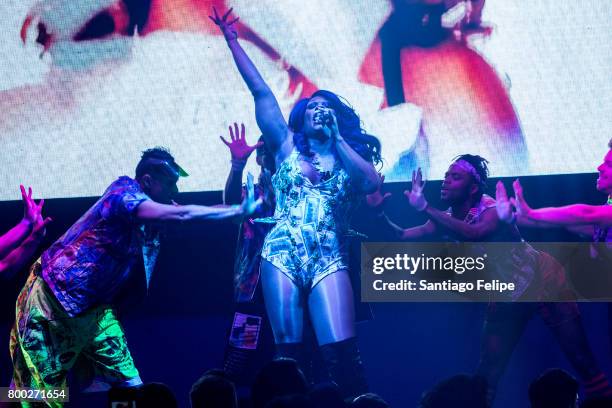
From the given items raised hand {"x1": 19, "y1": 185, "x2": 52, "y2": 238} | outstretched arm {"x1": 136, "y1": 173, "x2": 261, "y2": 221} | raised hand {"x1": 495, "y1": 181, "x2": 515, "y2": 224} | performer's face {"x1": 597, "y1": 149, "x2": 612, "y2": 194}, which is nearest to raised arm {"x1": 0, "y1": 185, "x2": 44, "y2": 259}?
raised hand {"x1": 19, "y1": 185, "x2": 52, "y2": 238}

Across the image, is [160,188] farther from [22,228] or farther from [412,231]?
[412,231]

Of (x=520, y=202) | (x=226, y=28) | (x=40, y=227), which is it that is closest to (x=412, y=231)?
(x=520, y=202)

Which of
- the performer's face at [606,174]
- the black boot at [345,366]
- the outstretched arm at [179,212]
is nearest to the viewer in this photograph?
the outstretched arm at [179,212]

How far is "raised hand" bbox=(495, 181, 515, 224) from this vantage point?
4914 millimetres

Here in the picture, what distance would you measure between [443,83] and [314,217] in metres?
1.26

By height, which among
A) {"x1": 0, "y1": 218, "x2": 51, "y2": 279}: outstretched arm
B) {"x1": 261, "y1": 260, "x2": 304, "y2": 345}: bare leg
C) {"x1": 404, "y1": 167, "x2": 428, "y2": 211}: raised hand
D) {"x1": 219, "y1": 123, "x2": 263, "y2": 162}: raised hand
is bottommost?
{"x1": 261, "y1": 260, "x2": 304, "y2": 345}: bare leg

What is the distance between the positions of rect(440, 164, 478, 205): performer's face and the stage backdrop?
0.24 ft

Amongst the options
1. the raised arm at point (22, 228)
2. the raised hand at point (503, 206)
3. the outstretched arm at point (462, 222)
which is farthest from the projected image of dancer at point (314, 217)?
the raised arm at point (22, 228)

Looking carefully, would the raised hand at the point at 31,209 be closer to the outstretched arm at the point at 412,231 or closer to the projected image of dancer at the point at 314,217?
the projected image of dancer at the point at 314,217

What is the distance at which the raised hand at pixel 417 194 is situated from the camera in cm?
488

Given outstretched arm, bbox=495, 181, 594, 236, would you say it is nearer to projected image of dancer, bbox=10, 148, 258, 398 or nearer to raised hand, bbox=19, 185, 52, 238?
projected image of dancer, bbox=10, 148, 258, 398

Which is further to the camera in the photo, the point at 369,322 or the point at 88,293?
the point at 369,322

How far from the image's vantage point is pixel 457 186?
5.06 meters

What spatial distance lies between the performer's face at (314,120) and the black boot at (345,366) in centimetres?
121
